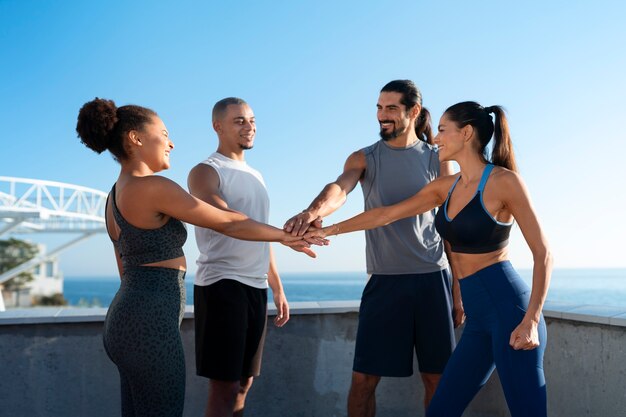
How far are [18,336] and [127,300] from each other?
1766 millimetres

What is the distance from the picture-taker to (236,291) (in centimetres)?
283

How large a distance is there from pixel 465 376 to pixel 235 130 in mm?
1580

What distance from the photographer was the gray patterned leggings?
2014 millimetres

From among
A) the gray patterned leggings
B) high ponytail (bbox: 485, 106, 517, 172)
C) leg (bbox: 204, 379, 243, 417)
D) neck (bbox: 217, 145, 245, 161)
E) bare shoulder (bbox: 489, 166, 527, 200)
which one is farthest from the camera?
neck (bbox: 217, 145, 245, 161)

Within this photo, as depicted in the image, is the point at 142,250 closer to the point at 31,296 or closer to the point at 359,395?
the point at 359,395

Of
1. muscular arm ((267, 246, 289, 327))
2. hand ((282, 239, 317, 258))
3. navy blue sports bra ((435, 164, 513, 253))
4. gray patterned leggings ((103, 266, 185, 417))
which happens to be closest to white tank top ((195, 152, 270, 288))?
hand ((282, 239, 317, 258))

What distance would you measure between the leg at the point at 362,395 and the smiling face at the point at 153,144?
1.48 m

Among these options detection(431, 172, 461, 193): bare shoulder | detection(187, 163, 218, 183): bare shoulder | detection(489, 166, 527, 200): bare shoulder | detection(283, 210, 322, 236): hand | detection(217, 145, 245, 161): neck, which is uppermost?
detection(217, 145, 245, 161): neck

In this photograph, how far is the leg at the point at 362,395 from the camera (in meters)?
3.09

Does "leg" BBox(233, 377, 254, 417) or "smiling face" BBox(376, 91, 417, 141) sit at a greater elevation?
"smiling face" BBox(376, 91, 417, 141)

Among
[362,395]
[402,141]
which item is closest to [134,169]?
[402,141]

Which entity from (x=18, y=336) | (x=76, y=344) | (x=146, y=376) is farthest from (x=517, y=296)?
(x=18, y=336)

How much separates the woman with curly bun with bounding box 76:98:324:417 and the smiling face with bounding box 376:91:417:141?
1.21 meters

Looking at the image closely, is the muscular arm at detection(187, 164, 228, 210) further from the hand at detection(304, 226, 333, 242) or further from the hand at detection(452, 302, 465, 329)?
the hand at detection(452, 302, 465, 329)
